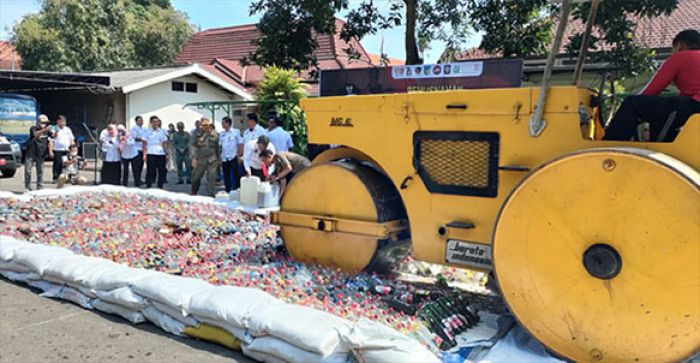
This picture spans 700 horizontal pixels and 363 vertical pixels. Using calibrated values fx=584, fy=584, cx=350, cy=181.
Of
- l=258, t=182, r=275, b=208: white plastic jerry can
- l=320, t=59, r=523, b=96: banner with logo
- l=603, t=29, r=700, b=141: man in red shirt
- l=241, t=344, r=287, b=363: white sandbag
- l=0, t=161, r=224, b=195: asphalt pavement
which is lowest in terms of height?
l=241, t=344, r=287, b=363: white sandbag

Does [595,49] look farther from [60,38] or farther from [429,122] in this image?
[60,38]

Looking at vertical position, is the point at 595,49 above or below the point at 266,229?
above

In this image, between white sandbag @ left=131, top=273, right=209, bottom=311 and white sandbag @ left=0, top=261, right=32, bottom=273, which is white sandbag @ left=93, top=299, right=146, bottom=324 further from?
white sandbag @ left=0, top=261, right=32, bottom=273

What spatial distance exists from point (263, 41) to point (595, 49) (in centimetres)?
579

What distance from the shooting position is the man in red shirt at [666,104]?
11.1 feet

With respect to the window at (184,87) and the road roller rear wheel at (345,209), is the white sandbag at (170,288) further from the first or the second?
the window at (184,87)

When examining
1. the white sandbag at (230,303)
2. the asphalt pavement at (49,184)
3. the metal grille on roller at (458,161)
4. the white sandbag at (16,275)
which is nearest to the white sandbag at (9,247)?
the white sandbag at (16,275)

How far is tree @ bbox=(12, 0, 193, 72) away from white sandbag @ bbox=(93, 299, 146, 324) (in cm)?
2900

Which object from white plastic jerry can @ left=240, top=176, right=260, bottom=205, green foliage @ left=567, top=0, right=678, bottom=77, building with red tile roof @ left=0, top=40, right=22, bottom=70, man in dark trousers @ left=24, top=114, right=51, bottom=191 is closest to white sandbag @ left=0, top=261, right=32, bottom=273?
white plastic jerry can @ left=240, top=176, right=260, bottom=205

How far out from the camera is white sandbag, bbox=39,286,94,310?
4477 millimetres

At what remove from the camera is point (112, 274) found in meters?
4.43

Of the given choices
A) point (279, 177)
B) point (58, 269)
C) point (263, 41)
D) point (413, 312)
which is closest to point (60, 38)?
point (263, 41)

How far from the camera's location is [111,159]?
470 inches

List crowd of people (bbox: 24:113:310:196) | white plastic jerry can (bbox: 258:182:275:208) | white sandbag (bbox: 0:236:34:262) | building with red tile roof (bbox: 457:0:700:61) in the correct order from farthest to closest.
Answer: building with red tile roof (bbox: 457:0:700:61), crowd of people (bbox: 24:113:310:196), white plastic jerry can (bbox: 258:182:275:208), white sandbag (bbox: 0:236:34:262)
